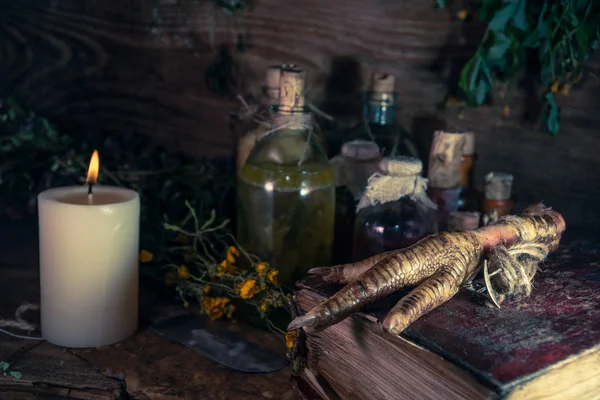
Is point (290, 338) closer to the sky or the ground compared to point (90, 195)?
closer to the ground

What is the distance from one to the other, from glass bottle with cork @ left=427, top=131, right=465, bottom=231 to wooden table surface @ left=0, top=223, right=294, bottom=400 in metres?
0.28

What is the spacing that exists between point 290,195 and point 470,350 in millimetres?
369

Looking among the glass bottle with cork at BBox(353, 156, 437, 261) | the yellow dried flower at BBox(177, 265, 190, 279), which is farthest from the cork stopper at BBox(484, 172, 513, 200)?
the yellow dried flower at BBox(177, 265, 190, 279)

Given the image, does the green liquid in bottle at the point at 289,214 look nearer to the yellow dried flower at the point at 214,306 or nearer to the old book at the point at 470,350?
the yellow dried flower at the point at 214,306

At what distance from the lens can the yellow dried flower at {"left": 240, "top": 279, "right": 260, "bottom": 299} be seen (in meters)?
0.75

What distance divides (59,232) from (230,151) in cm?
53

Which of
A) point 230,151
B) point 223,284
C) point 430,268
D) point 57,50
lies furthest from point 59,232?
point 57,50

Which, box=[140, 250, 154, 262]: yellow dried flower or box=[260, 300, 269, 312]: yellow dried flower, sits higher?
box=[140, 250, 154, 262]: yellow dried flower

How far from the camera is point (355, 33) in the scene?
3.29 feet

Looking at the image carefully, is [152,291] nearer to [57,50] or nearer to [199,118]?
[199,118]

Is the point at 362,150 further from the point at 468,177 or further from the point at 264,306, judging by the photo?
the point at 264,306

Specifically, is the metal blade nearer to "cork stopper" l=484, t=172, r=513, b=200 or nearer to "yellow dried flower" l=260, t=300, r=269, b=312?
"yellow dried flower" l=260, t=300, r=269, b=312

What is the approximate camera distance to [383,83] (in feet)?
2.93

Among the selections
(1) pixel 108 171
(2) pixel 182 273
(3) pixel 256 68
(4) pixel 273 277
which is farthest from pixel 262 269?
(3) pixel 256 68
